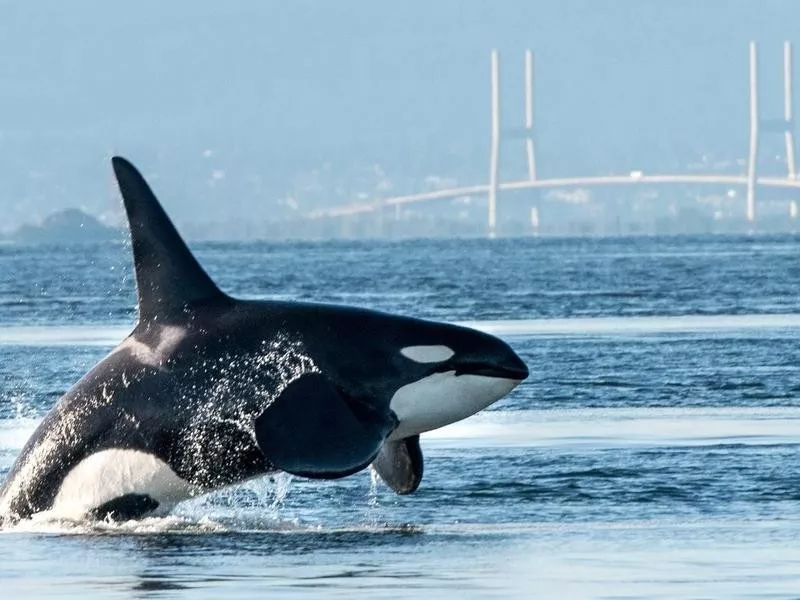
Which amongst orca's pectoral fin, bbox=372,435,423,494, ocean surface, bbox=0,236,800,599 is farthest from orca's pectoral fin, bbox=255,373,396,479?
orca's pectoral fin, bbox=372,435,423,494

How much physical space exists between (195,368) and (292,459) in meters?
1.12

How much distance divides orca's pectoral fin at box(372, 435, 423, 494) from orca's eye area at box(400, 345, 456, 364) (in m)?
0.67

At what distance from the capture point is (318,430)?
13.2 metres

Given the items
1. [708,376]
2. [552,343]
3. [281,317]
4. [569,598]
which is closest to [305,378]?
[281,317]

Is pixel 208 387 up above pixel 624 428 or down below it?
above

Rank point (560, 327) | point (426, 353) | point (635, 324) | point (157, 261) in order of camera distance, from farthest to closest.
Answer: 1. point (635, 324)
2. point (560, 327)
3. point (157, 261)
4. point (426, 353)

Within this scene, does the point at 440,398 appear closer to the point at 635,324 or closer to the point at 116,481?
the point at 116,481

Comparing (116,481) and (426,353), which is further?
(426,353)

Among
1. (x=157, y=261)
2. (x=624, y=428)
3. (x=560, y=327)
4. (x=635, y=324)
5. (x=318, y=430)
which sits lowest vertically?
(x=635, y=324)

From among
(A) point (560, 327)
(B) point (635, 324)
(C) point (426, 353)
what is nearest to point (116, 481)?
(C) point (426, 353)

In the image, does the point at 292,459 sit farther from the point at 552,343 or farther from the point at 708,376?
the point at 552,343

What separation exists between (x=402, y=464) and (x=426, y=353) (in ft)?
2.75

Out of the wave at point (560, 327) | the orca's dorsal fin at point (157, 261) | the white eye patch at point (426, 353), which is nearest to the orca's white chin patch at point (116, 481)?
the orca's dorsal fin at point (157, 261)

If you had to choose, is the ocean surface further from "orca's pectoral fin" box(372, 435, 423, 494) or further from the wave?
the wave
